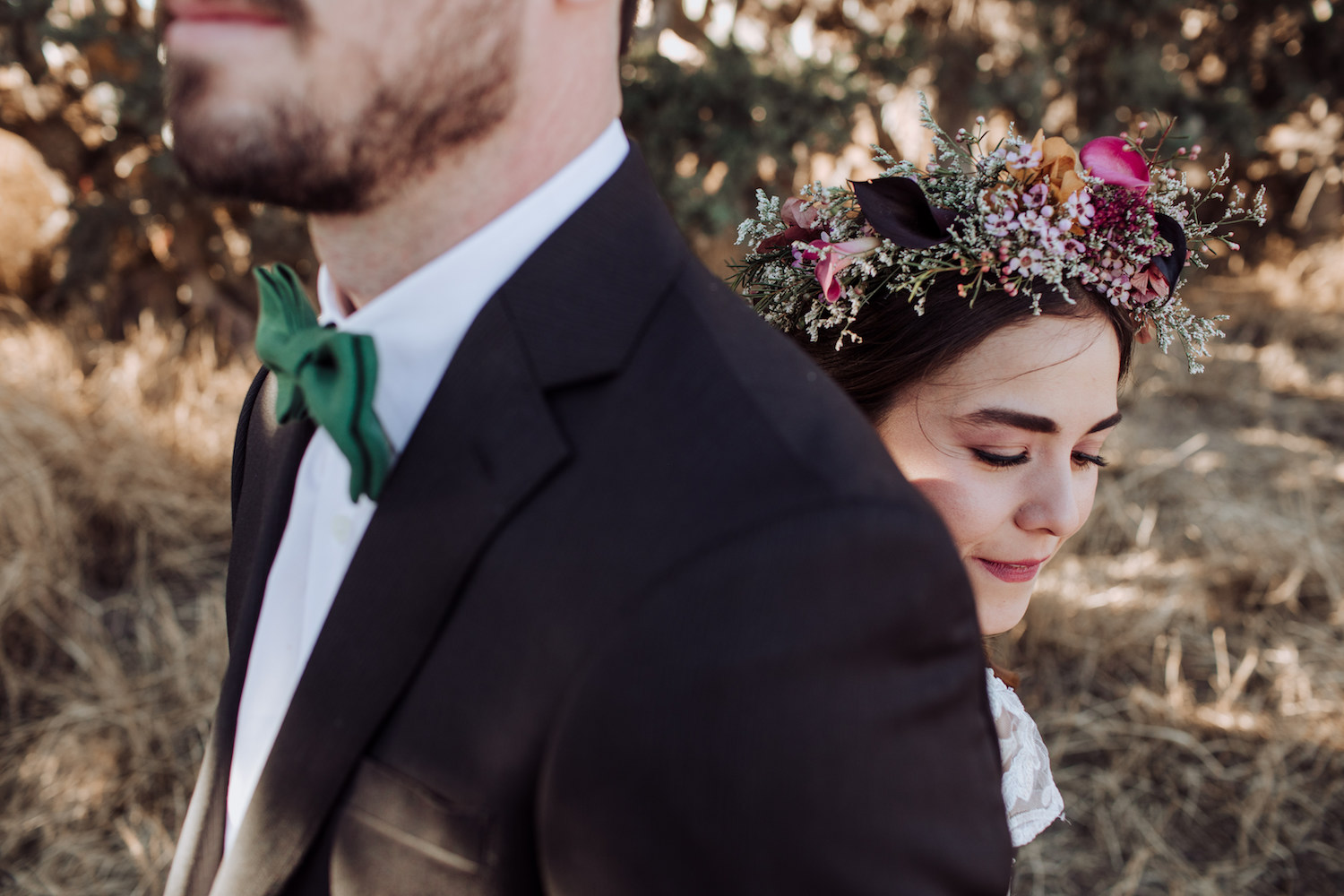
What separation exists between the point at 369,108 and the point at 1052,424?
4.20 ft

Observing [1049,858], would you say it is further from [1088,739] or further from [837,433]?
[837,433]

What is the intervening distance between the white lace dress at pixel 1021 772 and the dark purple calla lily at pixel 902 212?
35.2 inches

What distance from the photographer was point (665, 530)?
89cm

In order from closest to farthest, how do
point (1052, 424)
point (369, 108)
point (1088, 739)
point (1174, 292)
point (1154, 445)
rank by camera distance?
1. point (369, 108)
2. point (1052, 424)
3. point (1174, 292)
4. point (1088, 739)
5. point (1154, 445)

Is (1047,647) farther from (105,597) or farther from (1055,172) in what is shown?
(105,597)

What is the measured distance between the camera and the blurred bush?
16.8ft

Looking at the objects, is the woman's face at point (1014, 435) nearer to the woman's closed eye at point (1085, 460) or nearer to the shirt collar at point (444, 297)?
the woman's closed eye at point (1085, 460)

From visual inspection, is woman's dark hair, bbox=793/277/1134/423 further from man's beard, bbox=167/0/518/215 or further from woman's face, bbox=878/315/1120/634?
man's beard, bbox=167/0/518/215

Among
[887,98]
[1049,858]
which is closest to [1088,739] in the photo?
[1049,858]

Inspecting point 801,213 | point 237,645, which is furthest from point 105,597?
point 801,213

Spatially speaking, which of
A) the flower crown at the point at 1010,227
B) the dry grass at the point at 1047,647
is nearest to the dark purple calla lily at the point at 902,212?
the flower crown at the point at 1010,227

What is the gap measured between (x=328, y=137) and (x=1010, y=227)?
126 cm

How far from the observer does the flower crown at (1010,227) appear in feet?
5.58

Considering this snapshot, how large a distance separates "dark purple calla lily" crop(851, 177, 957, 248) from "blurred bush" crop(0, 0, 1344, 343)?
3.19 meters
